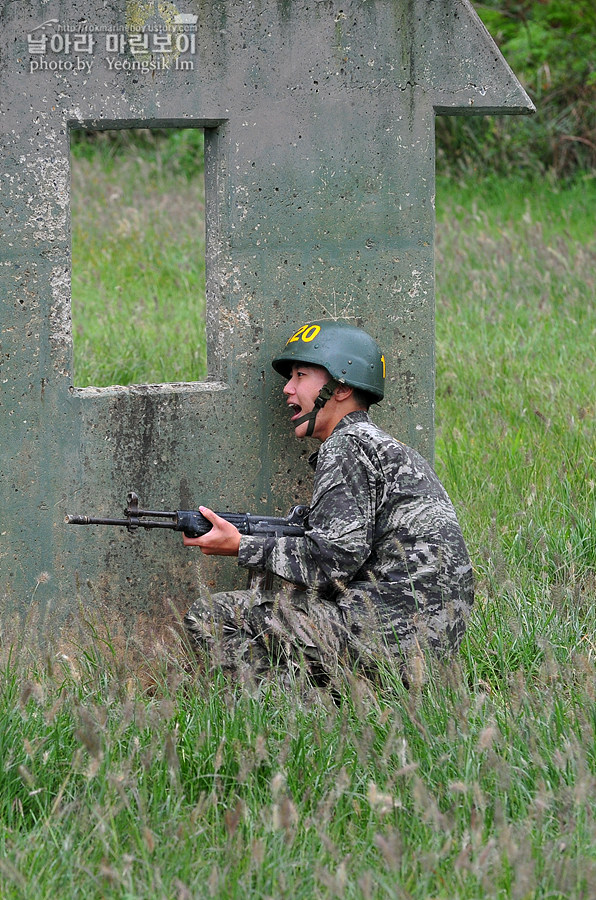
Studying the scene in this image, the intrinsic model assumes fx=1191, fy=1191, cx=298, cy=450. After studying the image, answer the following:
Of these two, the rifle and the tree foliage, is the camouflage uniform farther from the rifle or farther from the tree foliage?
the tree foliage

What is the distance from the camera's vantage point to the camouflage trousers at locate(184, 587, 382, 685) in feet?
12.4

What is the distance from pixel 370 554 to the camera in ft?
13.6

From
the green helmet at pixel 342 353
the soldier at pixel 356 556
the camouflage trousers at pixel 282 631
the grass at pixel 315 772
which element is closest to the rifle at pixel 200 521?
the soldier at pixel 356 556

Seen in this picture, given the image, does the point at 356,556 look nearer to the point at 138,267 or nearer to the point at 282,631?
the point at 282,631

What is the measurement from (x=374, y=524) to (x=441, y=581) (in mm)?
300

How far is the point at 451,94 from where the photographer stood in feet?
15.5

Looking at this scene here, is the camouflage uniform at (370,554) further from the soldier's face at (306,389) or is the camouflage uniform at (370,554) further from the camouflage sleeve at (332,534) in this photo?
the soldier's face at (306,389)

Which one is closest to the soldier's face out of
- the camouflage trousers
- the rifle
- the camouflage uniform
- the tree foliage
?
the camouflage uniform

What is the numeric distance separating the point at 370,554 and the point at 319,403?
23.0 inches

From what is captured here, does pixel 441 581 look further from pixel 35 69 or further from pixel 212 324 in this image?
pixel 35 69

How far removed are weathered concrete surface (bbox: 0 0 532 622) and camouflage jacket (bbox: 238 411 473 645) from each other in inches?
23.2

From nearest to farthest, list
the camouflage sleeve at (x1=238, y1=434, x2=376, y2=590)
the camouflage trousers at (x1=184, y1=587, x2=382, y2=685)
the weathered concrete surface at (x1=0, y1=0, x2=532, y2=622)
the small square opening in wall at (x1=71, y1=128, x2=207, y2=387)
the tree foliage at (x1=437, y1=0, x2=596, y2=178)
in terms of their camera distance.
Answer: the camouflage trousers at (x1=184, y1=587, x2=382, y2=685) < the camouflage sleeve at (x1=238, y1=434, x2=376, y2=590) < the weathered concrete surface at (x1=0, y1=0, x2=532, y2=622) < the small square opening in wall at (x1=71, y1=128, x2=207, y2=387) < the tree foliage at (x1=437, y1=0, x2=596, y2=178)

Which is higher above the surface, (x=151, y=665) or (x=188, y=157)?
(x=188, y=157)

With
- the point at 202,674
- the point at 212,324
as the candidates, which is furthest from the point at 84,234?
the point at 202,674
